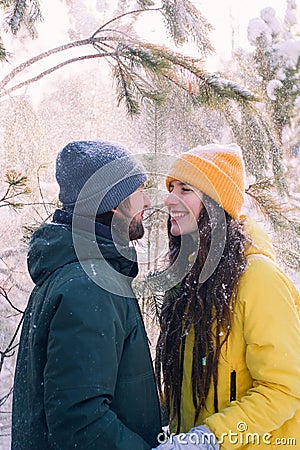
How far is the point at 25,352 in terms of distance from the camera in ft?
Answer: 4.91

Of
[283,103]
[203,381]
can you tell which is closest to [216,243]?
[203,381]

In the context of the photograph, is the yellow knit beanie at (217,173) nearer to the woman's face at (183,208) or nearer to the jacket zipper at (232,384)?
the woman's face at (183,208)

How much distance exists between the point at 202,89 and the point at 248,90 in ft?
0.65

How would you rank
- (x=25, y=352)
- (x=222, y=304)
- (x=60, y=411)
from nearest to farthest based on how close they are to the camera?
(x=60, y=411), (x=25, y=352), (x=222, y=304)

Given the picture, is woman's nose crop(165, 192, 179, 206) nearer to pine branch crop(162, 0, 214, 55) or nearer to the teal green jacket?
the teal green jacket

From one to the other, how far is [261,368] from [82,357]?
0.57 metres

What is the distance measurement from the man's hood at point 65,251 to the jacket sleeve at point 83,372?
9 centimetres

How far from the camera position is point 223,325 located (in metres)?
1.71

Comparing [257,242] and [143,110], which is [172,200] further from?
[143,110]

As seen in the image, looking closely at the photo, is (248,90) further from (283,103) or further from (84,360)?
(283,103)

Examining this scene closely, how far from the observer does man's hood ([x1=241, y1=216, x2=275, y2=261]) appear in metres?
1.75

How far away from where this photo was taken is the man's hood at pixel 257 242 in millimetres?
1749

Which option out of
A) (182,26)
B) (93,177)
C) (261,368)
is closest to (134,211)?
(93,177)

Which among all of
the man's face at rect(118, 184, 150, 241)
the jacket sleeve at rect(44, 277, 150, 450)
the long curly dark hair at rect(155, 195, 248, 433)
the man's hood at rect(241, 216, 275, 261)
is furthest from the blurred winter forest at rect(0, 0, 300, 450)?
the jacket sleeve at rect(44, 277, 150, 450)
